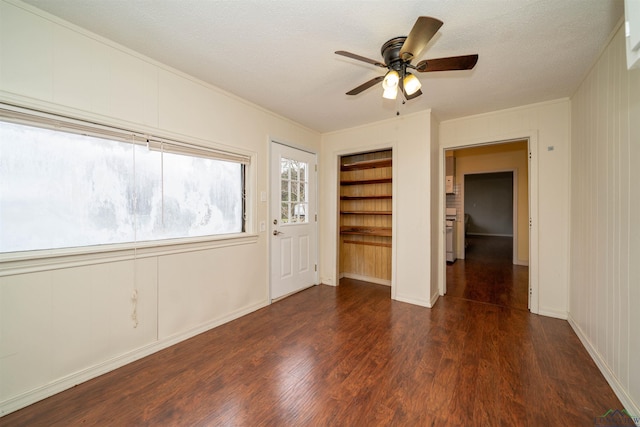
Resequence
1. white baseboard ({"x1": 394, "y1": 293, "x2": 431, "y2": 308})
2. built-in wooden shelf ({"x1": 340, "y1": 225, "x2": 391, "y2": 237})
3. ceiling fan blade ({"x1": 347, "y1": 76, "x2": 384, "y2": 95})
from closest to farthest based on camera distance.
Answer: ceiling fan blade ({"x1": 347, "y1": 76, "x2": 384, "y2": 95}) → white baseboard ({"x1": 394, "y1": 293, "x2": 431, "y2": 308}) → built-in wooden shelf ({"x1": 340, "y1": 225, "x2": 391, "y2": 237})

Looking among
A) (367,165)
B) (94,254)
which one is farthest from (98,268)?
(367,165)

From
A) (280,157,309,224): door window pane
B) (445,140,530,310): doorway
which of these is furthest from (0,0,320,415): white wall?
(445,140,530,310): doorway

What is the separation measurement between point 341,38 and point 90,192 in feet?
7.42

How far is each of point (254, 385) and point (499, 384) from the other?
5.83 ft

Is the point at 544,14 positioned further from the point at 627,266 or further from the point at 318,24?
the point at 627,266

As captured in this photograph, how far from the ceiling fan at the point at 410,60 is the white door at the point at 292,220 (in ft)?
5.89

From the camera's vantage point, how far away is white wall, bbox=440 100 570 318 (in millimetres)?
2852

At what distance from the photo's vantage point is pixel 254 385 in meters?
1.79

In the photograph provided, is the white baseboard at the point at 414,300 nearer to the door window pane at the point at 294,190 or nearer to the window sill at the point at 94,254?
the door window pane at the point at 294,190

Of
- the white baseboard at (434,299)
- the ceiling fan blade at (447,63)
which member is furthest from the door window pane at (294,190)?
the ceiling fan blade at (447,63)

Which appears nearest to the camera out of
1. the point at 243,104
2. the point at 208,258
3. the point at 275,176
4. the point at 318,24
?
the point at 318,24

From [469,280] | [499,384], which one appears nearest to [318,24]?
[499,384]

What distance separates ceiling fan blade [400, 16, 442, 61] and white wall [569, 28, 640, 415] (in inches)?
52.2

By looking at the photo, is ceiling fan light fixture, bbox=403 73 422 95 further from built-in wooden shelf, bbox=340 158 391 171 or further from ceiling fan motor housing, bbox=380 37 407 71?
built-in wooden shelf, bbox=340 158 391 171
